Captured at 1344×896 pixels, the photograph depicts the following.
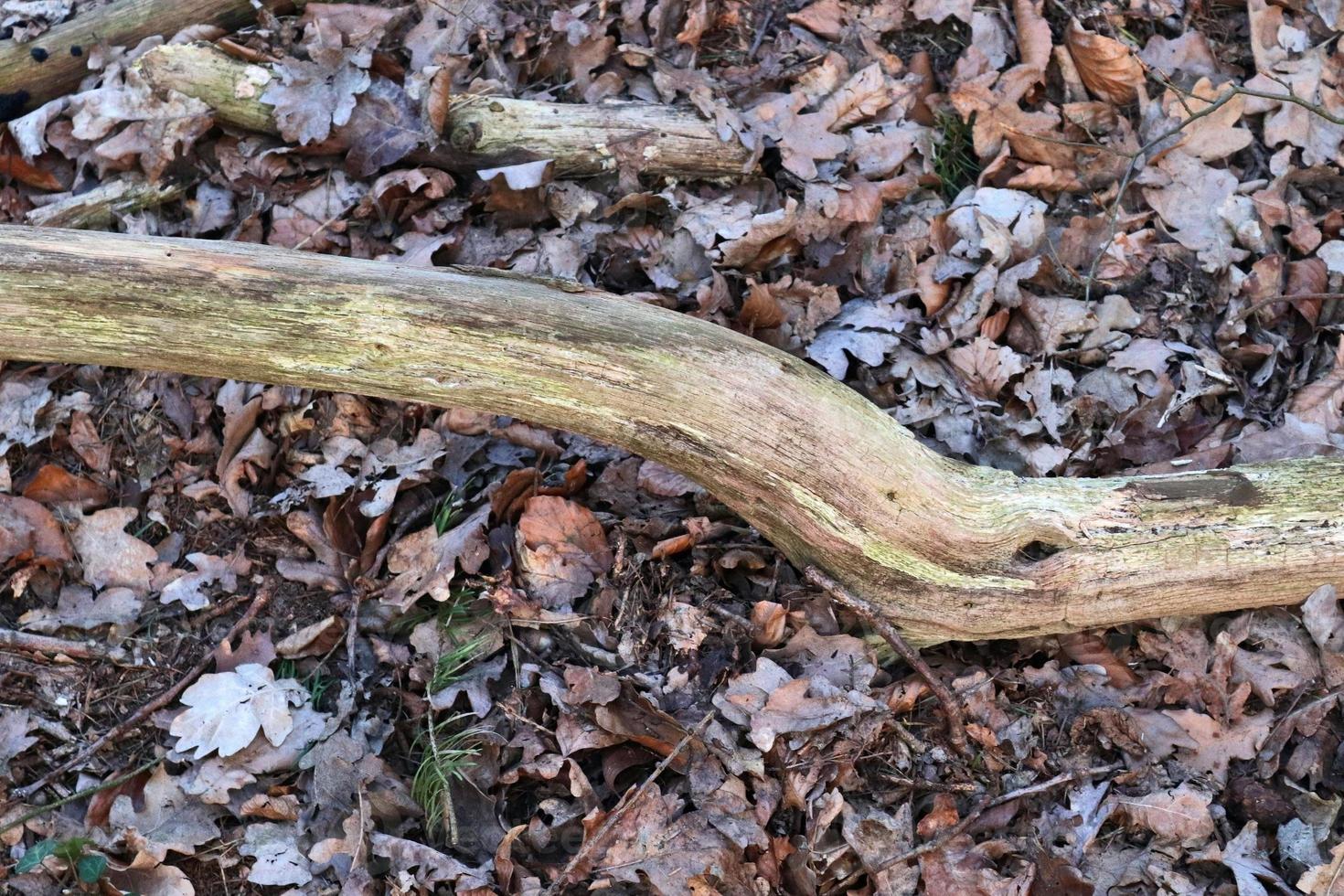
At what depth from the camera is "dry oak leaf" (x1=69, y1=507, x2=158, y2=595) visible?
325 cm

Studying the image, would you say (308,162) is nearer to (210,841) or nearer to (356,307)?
(356,307)

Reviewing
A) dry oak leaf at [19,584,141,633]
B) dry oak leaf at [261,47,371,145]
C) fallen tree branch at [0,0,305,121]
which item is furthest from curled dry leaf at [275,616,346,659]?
fallen tree branch at [0,0,305,121]

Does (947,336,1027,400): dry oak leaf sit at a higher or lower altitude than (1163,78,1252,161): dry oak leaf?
lower

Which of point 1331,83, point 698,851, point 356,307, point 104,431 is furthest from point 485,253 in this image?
point 1331,83

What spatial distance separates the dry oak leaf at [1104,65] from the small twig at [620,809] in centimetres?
281

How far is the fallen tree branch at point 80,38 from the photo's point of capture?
12.9ft

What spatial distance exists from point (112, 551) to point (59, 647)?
0.34 meters

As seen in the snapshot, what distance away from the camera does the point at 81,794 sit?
2.90 m

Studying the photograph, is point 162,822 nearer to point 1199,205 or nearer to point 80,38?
point 80,38

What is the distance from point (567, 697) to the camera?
2.72 metres

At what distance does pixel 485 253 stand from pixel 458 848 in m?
2.01

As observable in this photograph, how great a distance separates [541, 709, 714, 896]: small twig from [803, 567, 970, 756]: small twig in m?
0.47

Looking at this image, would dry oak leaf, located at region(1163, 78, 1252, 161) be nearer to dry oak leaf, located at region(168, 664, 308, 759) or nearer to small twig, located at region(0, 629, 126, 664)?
dry oak leaf, located at region(168, 664, 308, 759)

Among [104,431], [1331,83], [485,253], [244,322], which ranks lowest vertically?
[104,431]
